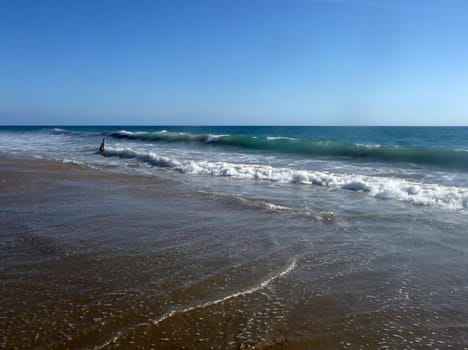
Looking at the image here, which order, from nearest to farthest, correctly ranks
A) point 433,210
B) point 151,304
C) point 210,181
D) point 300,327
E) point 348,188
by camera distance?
point 300,327, point 151,304, point 433,210, point 348,188, point 210,181

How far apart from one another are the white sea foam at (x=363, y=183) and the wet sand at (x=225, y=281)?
223 cm

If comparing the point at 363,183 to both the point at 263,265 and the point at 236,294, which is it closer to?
the point at 263,265

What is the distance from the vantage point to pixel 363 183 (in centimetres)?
1193

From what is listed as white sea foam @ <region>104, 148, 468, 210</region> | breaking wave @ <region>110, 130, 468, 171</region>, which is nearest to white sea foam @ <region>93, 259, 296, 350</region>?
white sea foam @ <region>104, 148, 468, 210</region>

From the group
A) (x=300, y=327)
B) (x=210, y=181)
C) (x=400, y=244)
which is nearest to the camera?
(x=300, y=327)

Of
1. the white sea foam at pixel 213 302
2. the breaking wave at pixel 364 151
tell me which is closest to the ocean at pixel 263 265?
the white sea foam at pixel 213 302

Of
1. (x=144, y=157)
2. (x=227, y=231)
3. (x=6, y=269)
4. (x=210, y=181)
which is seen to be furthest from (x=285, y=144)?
(x=6, y=269)

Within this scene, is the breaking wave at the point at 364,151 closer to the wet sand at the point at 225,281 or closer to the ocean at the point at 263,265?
the ocean at the point at 263,265

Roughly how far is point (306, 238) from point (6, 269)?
4.16m

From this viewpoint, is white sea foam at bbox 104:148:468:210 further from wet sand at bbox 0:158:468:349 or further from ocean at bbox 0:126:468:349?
wet sand at bbox 0:158:468:349

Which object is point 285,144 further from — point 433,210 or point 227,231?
point 227,231

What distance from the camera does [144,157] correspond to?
2206 cm

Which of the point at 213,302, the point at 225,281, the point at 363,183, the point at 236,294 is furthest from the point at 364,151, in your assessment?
the point at 213,302

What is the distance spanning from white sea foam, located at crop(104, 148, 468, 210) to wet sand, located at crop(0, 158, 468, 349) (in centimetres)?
223
